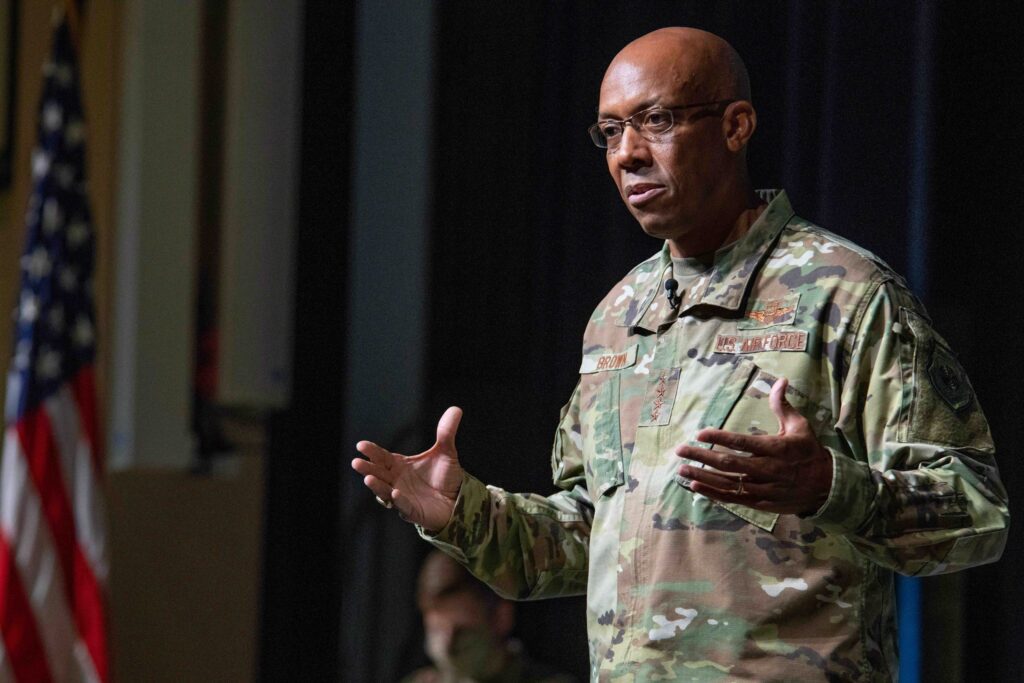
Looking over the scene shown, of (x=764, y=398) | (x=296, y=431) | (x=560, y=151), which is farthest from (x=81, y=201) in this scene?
(x=764, y=398)

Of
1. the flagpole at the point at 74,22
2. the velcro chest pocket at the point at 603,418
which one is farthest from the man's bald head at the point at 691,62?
the flagpole at the point at 74,22

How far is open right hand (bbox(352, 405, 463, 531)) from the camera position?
5.51ft

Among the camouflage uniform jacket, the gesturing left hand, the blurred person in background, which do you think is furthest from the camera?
the blurred person in background

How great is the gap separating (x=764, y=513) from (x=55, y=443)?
2575 millimetres

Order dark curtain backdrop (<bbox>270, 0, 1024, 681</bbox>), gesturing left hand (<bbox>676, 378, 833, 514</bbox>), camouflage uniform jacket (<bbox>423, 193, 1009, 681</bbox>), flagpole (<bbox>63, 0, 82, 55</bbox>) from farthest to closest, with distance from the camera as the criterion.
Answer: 1. flagpole (<bbox>63, 0, 82, 55</bbox>)
2. dark curtain backdrop (<bbox>270, 0, 1024, 681</bbox>)
3. camouflage uniform jacket (<bbox>423, 193, 1009, 681</bbox>)
4. gesturing left hand (<bbox>676, 378, 833, 514</bbox>)

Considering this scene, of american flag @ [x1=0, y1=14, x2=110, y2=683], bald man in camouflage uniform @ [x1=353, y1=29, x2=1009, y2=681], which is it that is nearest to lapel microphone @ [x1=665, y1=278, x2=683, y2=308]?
bald man in camouflage uniform @ [x1=353, y1=29, x2=1009, y2=681]

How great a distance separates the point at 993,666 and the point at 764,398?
910mm

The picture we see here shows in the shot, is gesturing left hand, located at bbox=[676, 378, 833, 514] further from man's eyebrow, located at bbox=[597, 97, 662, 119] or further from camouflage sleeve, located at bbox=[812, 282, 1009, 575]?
man's eyebrow, located at bbox=[597, 97, 662, 119]

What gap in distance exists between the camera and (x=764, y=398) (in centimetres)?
157

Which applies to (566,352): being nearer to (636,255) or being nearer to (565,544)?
(636,255)

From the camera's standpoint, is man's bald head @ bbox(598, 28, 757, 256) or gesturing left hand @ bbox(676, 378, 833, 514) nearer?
gesturing left hand @ bbox(676, 378, 833, 514)

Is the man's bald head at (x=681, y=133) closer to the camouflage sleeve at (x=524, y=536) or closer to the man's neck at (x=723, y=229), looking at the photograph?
the man's neck at (x=723, y=229)

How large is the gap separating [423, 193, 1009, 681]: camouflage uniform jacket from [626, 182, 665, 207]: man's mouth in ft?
0.41

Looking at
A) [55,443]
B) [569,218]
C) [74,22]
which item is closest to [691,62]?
[569,218]
